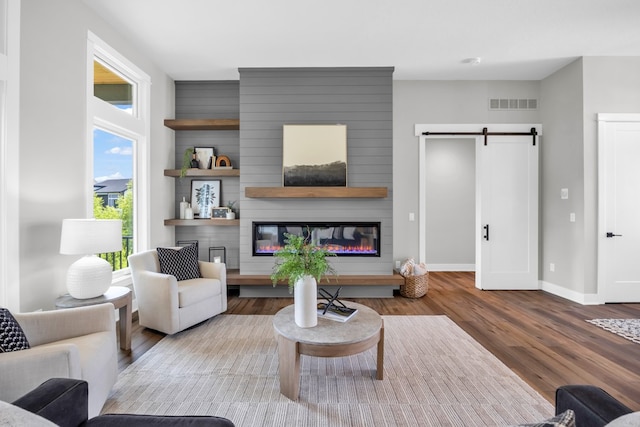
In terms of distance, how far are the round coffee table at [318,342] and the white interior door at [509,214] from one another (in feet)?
10.7

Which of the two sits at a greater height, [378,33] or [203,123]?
[378,33]

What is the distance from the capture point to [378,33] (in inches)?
136

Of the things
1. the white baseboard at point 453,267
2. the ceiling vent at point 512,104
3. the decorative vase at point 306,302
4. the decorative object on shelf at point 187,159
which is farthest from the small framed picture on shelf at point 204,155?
the white baseboard at point 453,267

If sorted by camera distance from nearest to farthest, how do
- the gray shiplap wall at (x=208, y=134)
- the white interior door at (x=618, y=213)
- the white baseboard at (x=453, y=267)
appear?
the white interior door at (x=618, y=213), the gray shiplap wall at (x=208, y=134), the white baseboard at (x=453, y=267)

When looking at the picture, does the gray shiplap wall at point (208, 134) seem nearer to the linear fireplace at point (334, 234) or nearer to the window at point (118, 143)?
the linear fireplace at point (334, 234)

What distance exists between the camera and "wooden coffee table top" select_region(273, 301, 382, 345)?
1.98 meters

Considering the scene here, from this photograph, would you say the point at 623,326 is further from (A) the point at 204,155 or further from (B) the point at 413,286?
(A) the point at 204,155

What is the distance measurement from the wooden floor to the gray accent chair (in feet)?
2.23

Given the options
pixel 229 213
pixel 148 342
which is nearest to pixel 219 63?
pixel 229 213

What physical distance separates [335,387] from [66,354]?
155 cm

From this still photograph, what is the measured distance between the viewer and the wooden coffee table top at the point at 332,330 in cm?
198

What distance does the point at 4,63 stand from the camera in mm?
2209

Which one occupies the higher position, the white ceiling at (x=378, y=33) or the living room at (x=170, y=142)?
the white ceiling at (x=378, y=33)

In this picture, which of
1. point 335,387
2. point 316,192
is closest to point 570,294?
point 316,192
